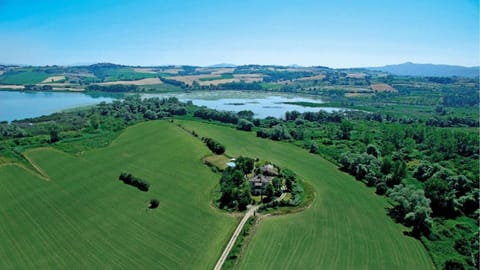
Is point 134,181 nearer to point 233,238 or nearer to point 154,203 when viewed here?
point 154,203

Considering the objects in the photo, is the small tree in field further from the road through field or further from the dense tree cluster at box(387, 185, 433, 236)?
the dense tree cluster at box(387, 185, 433, 236)

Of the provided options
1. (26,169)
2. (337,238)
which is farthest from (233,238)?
(26,169)

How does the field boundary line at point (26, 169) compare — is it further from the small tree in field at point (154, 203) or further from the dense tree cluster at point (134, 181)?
the small tree in field at point (154, 203)

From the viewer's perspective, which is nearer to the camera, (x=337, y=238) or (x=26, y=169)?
(x=337, y=238)

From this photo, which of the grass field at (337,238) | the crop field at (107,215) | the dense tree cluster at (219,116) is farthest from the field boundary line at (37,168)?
the dense tree cluster at (219,116)

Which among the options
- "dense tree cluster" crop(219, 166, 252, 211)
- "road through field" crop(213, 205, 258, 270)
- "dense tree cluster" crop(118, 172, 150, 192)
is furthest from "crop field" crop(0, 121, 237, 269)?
"dense tree cluster" crop(219, 166, 252, 211)
